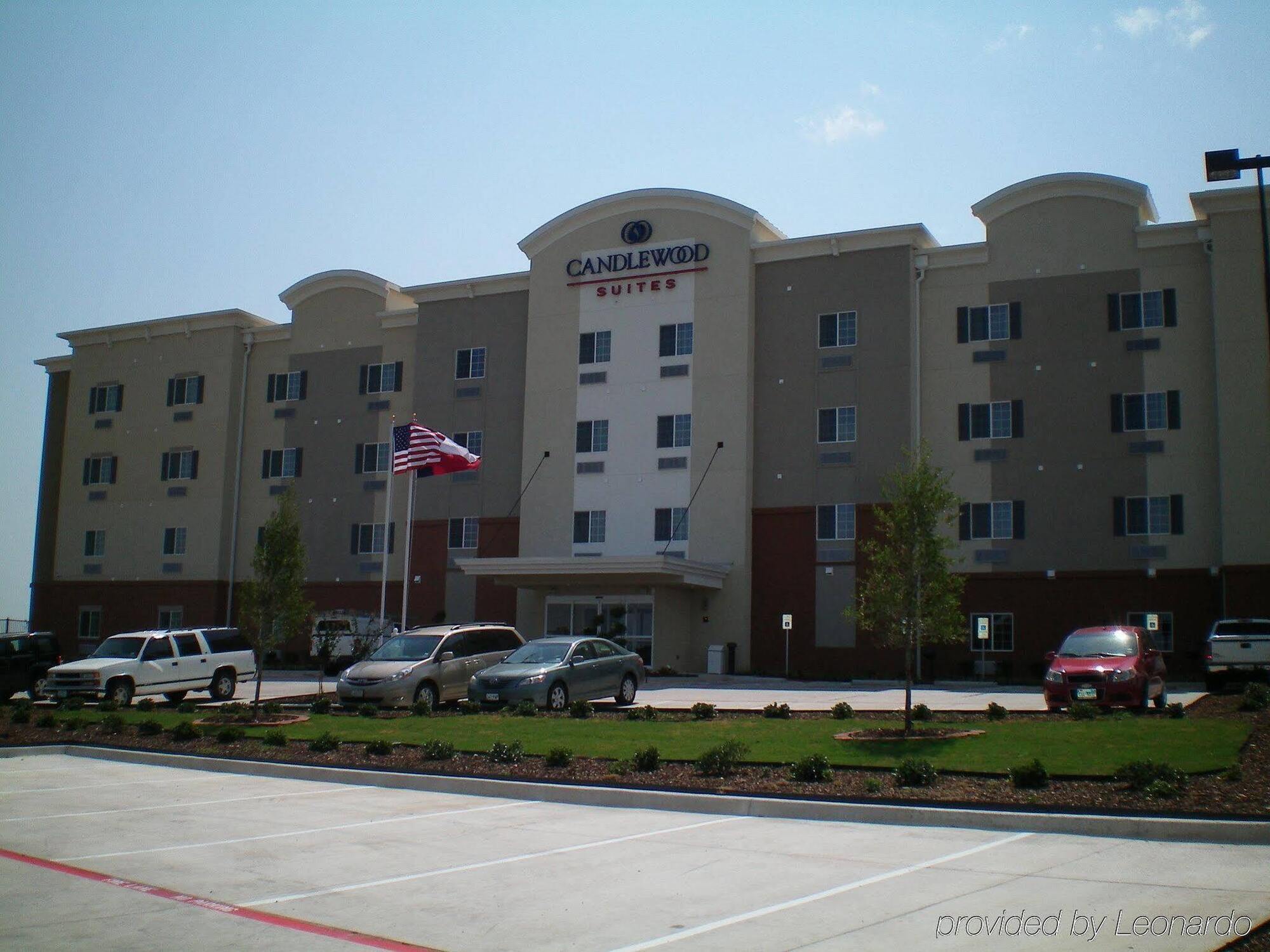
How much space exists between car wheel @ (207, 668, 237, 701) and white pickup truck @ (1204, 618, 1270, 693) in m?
24.0

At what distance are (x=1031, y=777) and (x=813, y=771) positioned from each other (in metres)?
2.40

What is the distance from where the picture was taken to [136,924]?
7828mm

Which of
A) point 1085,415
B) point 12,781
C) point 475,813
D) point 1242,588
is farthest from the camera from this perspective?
point 1085,415

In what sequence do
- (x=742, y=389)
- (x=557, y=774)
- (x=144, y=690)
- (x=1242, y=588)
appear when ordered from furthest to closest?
(x=742, y=389), (x=1242, y=588), (x=144, y=690), (x=557, y=774)

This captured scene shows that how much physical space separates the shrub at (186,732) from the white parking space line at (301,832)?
7.87 metres

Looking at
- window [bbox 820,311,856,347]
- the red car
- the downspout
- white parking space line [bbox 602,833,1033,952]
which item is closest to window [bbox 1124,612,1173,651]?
window [bbox 820,311,856,347]

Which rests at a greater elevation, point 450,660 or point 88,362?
point 88,362

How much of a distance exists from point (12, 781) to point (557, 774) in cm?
747

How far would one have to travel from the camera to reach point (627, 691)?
25.5 m

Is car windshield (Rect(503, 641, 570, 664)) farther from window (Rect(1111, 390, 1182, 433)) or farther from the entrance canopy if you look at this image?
window (Rect(1111, 390, 1182, 433))

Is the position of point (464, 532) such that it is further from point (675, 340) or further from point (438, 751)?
point (438, 751)

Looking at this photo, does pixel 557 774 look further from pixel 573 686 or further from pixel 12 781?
pixel 573 686

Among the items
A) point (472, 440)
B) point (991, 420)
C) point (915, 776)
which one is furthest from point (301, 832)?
point (472, 440)

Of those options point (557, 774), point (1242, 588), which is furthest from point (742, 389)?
point (557, 774)
